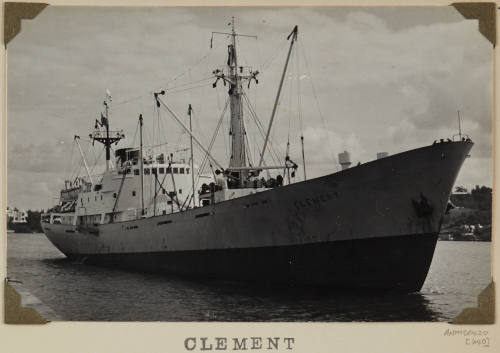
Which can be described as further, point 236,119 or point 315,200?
point 236,119

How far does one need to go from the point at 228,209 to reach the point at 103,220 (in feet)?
45.7

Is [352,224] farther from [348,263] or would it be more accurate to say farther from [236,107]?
[236,107]

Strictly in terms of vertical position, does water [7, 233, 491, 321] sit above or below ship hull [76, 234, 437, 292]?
below

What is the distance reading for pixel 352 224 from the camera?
15.8 metres


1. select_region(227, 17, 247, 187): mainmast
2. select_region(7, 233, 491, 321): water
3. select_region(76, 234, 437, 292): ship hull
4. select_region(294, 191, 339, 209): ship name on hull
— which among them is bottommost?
select_region(7, 233, 491, 321): water

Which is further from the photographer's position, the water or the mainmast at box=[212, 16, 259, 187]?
the mainmast at box=[212, 16, 259, 187]

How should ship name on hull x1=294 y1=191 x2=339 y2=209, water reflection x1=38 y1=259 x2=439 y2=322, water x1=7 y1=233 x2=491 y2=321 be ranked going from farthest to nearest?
1. ship name on hull x1=294 y1=191 x2=339 y2=209
2. water x1=7 y1=233 x2=491 y2=321
3. water reflection x1=38 y1=259 x2=439 y2=322

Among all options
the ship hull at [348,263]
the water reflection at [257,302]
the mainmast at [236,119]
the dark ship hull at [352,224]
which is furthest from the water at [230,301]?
the mainmast at [236,119]

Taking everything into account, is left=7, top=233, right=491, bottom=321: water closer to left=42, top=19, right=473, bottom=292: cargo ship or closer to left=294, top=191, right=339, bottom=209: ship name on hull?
left=42, top=19, right=473, bottom=292: cargo ship

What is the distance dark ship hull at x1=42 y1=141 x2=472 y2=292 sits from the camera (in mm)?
15328

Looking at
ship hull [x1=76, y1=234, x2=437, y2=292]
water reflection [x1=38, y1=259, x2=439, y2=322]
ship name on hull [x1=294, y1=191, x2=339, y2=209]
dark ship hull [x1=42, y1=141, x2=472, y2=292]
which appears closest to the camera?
water reflection [x1=38, y1=259, x2=439, y2=322]

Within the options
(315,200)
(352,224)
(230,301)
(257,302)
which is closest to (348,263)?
(352,224)

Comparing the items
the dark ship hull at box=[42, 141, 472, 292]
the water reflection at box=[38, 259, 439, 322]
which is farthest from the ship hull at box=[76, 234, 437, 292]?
the water reflection at box=[38, 259, 439, 322]

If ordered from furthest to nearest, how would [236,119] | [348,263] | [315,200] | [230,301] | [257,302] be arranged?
[236,119] < [315,200] < [348,263] < [230,301] < [257,302]
